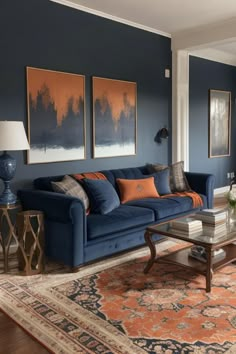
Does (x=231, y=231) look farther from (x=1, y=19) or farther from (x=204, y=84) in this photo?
(x=204, y=84)

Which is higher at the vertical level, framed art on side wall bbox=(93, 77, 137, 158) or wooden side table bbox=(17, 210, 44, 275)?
framed art on side wall bbox=(93, 77, 137, 158)

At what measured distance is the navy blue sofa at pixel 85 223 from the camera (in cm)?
331

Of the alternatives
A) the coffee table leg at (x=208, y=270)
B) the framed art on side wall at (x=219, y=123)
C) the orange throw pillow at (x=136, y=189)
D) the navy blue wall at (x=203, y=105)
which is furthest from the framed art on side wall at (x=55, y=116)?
the framed art on side wall at (x=219, y=123)

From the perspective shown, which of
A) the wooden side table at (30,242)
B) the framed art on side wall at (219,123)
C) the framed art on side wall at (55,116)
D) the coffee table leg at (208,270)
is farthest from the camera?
the framed art on side wall at (219,123)

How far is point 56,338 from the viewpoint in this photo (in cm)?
231

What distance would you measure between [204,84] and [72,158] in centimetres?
354

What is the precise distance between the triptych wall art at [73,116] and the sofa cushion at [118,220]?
41.2 inches

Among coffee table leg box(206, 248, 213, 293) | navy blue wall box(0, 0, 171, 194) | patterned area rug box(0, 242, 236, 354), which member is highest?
navy blue wall box(0, 0, 171, 194)

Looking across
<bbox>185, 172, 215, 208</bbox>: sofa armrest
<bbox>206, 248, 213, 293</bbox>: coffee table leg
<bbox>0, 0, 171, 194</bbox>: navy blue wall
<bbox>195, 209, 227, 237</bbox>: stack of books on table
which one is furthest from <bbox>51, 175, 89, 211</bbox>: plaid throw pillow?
<bbox>185, 172, 215, 208</bbox>: sofa armrest

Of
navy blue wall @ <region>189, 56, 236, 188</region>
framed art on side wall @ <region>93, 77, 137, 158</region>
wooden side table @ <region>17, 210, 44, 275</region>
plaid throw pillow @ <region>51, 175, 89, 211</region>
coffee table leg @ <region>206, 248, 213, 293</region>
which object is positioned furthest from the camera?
navy blue wall @ <region>189, 56, 236, 188</region>

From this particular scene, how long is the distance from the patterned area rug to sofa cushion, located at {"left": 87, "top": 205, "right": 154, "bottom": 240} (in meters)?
0.35

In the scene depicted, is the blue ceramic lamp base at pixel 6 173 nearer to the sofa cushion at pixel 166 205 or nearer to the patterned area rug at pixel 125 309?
the patterned area rug at pixel 125 309

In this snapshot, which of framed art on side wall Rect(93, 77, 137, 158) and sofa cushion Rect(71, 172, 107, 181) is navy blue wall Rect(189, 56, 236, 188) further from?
sofa cushion Rect(71, 172, 107, 181)

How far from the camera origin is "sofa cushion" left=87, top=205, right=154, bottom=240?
3.48 m
